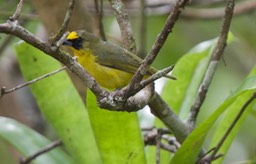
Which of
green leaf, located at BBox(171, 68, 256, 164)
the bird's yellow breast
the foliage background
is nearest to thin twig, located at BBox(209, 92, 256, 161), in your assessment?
green leaf, located at BBox(171, 68, 256, 164)

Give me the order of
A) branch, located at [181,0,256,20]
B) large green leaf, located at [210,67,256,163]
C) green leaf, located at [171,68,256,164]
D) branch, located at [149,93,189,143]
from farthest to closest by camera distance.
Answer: branch, located at [181,0,256,20] < large green leaf, located at [210,67,256,163] < branch, located at [149,93,189,143] < green leaf, located at [171,68,256,164]

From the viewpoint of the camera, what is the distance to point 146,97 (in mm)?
1560

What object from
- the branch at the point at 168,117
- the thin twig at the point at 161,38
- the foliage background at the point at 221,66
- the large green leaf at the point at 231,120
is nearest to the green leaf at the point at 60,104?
the branch at the point at 168,117

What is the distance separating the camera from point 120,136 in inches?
70.3

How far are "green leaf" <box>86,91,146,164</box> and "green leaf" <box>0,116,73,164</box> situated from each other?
0.24 metres

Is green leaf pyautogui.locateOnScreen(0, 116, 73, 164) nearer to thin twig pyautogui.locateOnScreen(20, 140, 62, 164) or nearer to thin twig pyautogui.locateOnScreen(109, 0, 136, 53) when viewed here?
thin twig pyautogui.locateOnScreen(20, 140, 62, 164)

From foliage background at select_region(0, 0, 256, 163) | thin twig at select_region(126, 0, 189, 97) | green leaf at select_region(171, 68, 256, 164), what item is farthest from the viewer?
foliage background at select_region(0, 0, 256, 163)

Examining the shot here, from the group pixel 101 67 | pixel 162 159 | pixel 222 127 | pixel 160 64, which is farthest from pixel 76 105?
pixel 160 64

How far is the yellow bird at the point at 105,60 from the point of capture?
1906 mm

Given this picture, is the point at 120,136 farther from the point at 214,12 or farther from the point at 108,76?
the point at 214,12

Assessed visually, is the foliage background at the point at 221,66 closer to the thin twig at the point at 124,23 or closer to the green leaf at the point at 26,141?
the green leaf at the point at 26,141

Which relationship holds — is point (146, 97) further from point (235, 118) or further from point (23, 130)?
point (23, 130)

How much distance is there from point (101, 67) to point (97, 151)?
26 cm

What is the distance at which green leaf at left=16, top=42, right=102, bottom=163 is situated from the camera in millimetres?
1933
